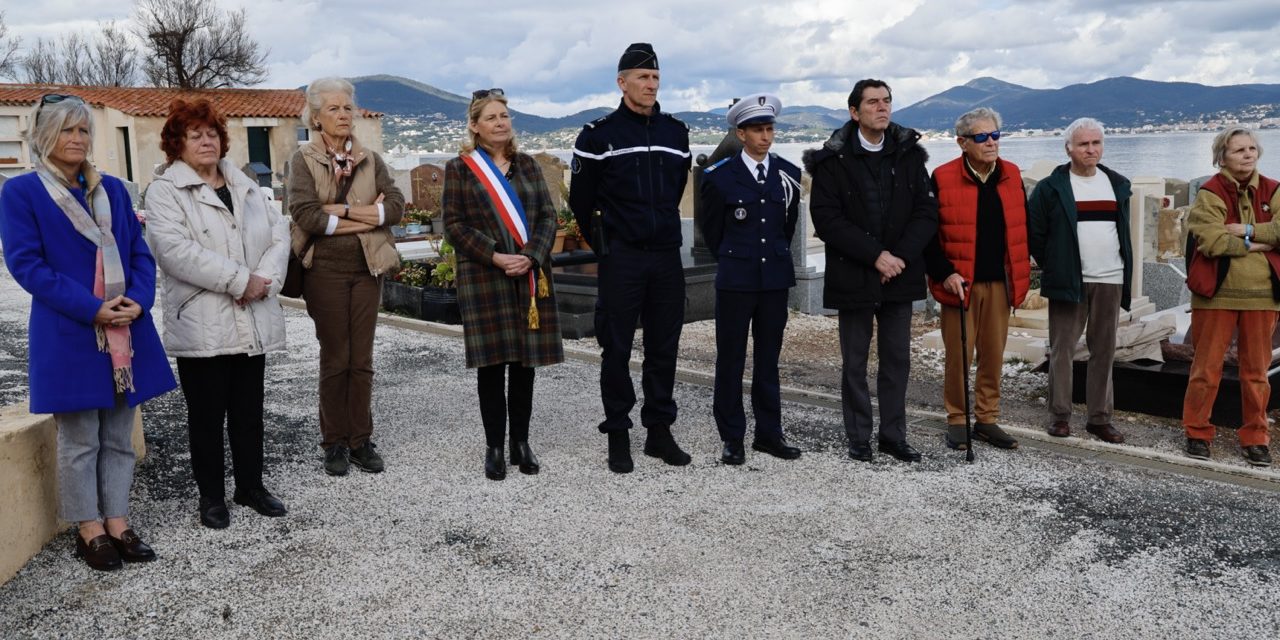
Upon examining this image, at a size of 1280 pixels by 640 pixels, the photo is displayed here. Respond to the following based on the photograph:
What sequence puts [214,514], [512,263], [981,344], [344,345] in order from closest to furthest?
[214,514] < [512,263] < [344,345] < [981,344]

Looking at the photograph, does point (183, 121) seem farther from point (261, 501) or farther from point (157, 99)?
point (157, 99)

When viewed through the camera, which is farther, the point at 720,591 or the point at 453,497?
the point at 453,497

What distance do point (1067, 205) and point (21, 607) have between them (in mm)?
4935

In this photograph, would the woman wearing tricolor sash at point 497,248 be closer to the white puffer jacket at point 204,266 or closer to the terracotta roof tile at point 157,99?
the white puffer jacket at point 204,266

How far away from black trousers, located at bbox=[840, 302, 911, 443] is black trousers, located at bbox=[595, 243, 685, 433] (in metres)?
0.87

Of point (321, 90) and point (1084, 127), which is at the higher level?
point (321, 90)

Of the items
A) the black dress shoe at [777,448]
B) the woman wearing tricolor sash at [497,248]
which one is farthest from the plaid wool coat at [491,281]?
the black dress shoe at [777,448]

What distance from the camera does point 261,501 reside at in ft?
15.0

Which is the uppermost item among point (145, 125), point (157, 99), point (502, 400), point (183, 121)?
point (157, 99)

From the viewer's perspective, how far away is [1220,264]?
5.37 metres

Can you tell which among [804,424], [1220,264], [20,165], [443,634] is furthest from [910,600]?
[20,165]

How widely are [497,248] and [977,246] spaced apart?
7.87ft

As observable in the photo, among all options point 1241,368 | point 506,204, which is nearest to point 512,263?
point 506,204

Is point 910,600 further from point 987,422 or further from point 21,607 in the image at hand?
point 21,607
